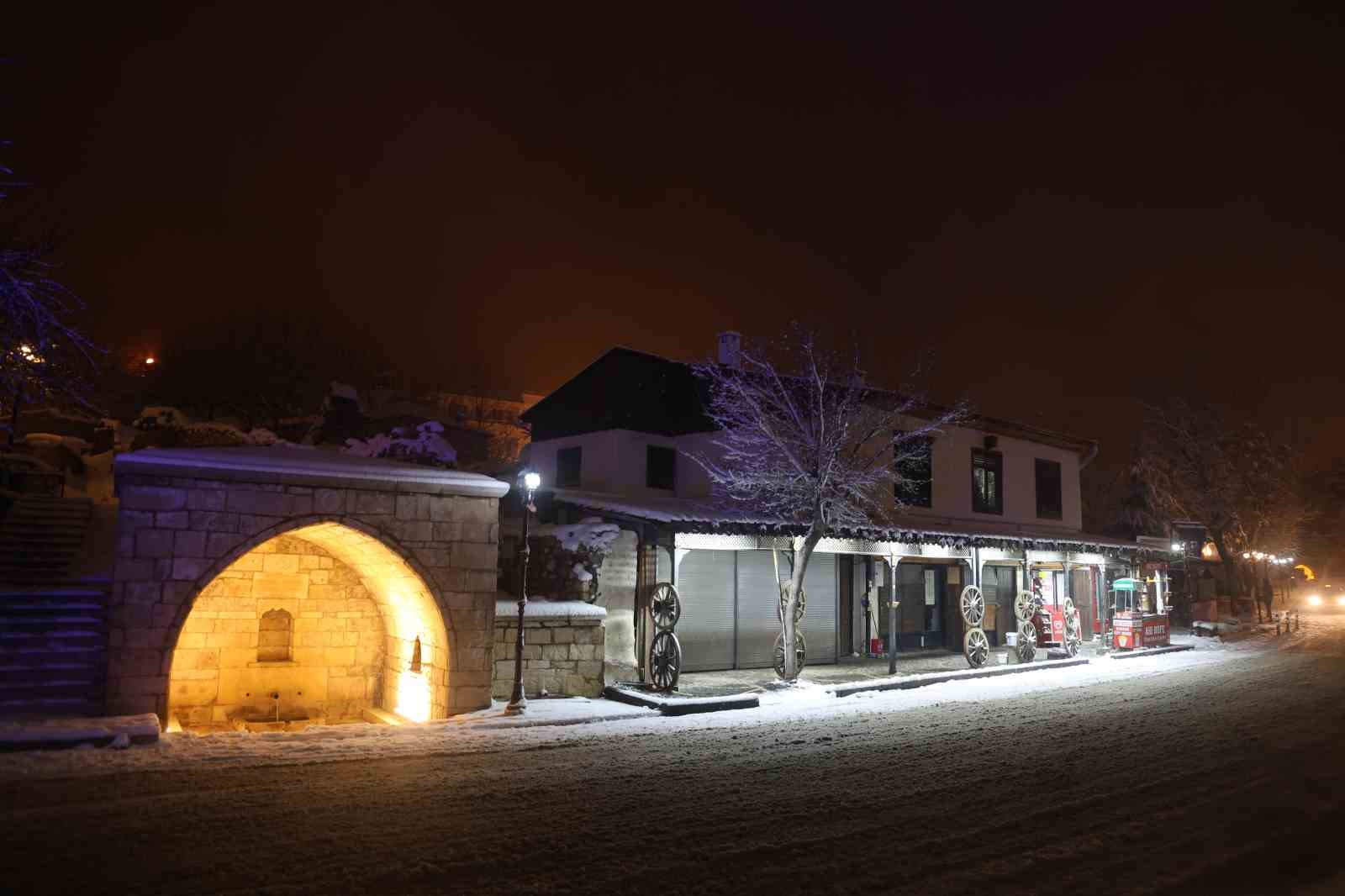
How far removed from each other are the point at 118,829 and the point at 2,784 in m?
2.11

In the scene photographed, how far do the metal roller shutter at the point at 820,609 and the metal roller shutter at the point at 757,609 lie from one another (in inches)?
35.9

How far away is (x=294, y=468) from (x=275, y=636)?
5.42 metres

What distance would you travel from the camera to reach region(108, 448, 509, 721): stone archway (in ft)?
35.0

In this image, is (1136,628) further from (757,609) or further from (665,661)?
(665,661)

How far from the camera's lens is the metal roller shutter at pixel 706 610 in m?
18.3

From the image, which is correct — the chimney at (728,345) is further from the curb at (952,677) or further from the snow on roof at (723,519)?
the curb at (952,677)

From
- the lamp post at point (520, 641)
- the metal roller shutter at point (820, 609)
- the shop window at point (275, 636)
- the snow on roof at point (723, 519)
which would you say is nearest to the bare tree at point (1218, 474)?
the snow on roof at point (723, 519)

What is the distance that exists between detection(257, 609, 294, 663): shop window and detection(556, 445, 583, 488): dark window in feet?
32.4

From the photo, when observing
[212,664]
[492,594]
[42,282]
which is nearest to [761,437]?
[492,594]

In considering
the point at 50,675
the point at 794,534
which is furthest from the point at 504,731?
the point at 794,534

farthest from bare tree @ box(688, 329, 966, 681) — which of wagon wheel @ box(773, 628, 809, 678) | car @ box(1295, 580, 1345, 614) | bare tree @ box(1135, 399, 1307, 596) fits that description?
car @ box(1295, 580, 1345, 614)

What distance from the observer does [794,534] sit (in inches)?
678

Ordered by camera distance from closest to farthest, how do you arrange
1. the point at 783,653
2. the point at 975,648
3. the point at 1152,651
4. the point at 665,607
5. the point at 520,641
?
the point at 520,641 < the point at 665,607 < the point at 783,653 < the point at 975,648 < the point at 1152,651

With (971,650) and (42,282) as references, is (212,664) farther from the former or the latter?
(971,650)
